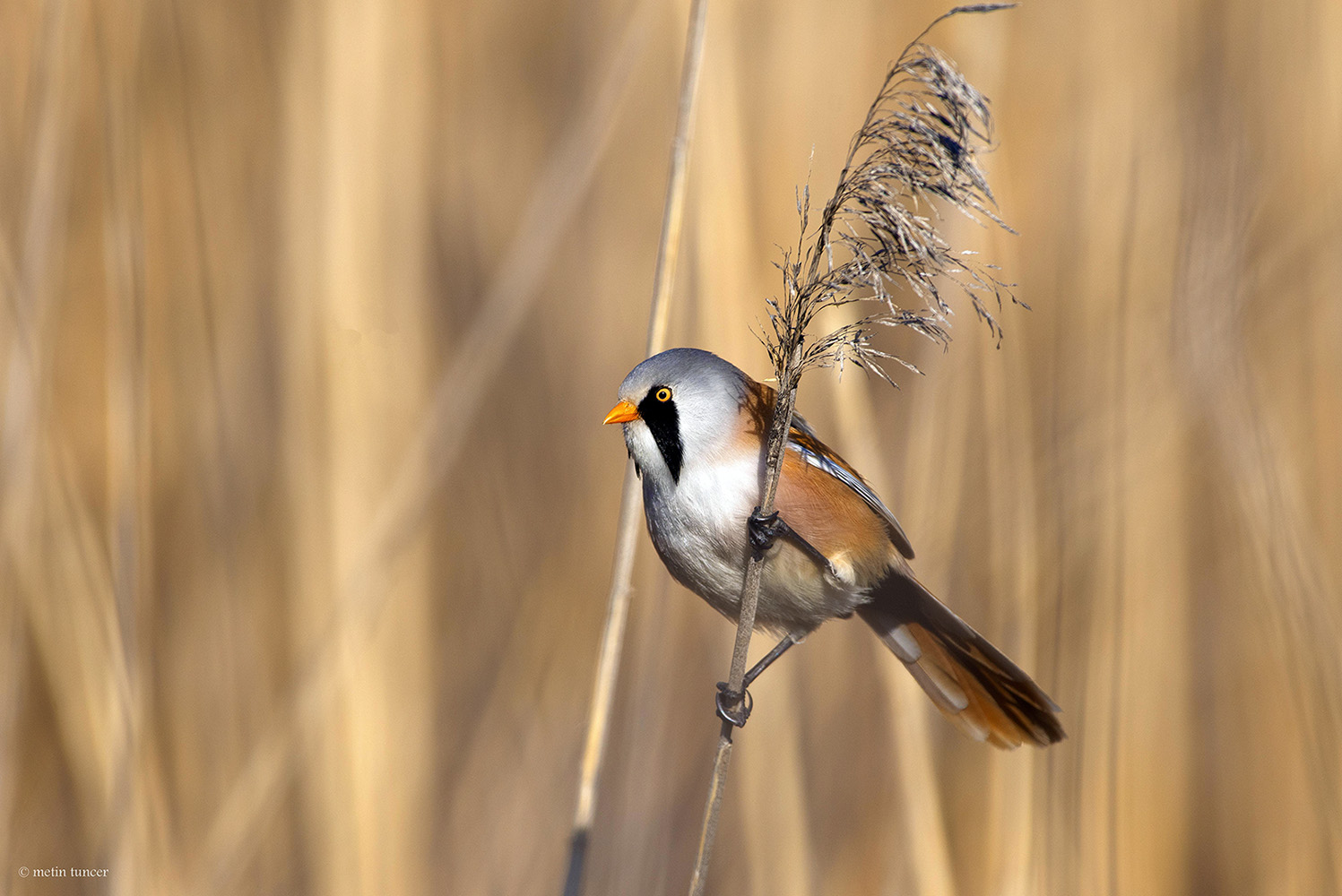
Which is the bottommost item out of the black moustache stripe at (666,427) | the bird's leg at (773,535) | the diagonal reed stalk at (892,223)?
the bird's leg at (773,535)

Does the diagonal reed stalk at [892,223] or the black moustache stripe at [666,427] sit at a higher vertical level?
the diagonal reed stalk at [892,223]

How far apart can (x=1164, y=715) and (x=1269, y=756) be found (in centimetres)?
22

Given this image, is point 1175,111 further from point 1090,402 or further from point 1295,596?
point 1295,596

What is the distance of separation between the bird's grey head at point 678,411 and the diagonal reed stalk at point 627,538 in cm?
Answer: 6

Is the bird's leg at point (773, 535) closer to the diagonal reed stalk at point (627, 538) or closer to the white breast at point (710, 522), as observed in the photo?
the white breast at point (710, 522)

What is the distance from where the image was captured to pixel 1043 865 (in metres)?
1.68

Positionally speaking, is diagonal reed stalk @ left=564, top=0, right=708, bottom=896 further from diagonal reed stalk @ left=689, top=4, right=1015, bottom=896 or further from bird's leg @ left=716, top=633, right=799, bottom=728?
diagonal reed stalk @ left=689, top=4, right=1015, bottom=896

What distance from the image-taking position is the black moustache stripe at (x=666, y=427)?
4.27ft

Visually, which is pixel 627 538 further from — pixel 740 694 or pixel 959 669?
pixel 959 669

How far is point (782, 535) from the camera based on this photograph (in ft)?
4.13

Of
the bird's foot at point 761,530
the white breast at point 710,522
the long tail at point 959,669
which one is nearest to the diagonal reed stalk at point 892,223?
the bird's foot at point 761,530

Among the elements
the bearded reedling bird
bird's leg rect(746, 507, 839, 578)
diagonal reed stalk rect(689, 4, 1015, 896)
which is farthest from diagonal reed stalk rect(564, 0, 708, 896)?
diagonal reed stalk rect(689, 4, 1015, 896)

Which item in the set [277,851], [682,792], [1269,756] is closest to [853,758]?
[682,792]

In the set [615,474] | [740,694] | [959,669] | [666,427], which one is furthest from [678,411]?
[615,474]
